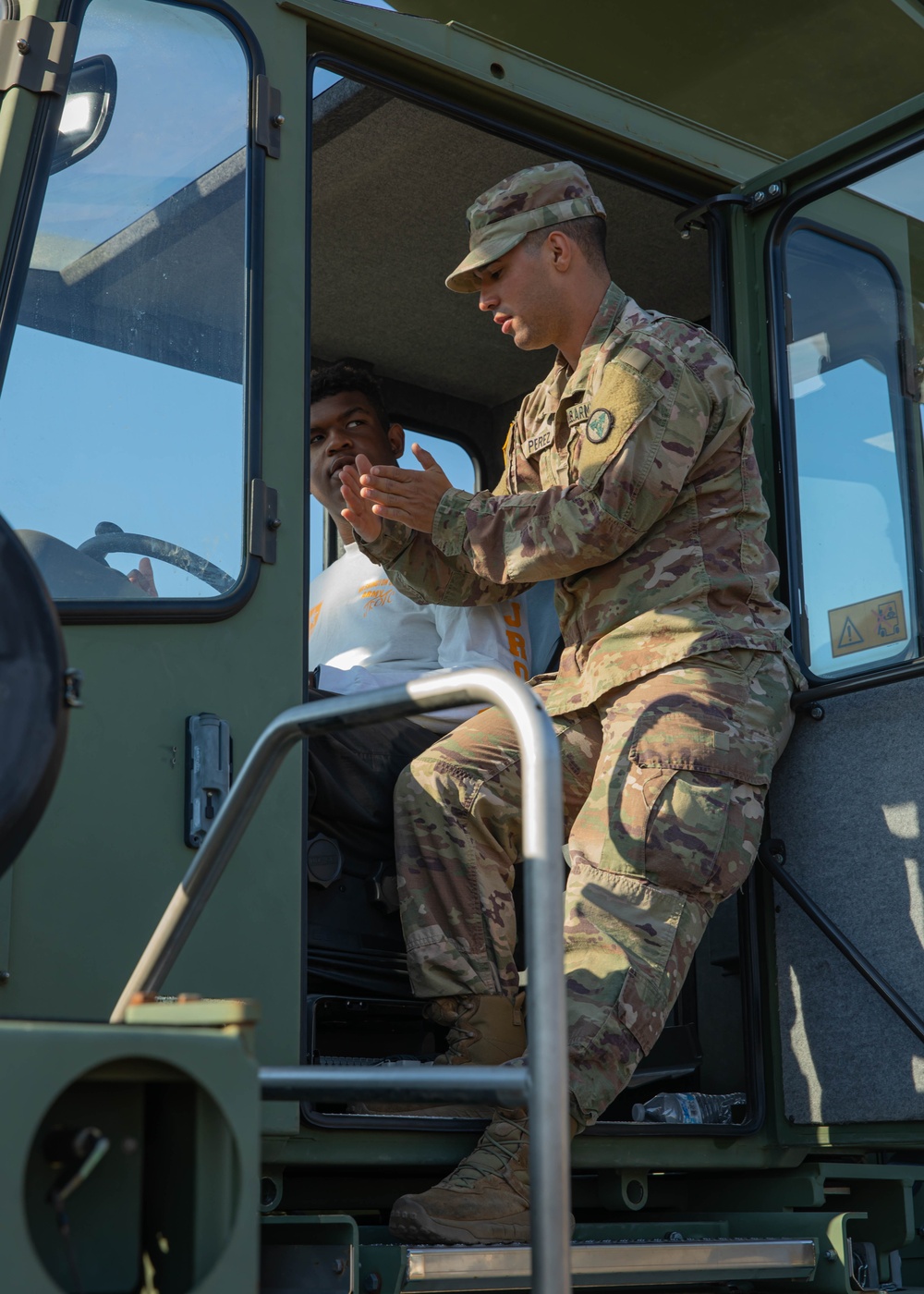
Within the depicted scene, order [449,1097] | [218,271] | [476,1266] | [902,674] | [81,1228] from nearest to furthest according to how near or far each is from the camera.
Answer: [81,1228], [449,1097], [476,1266], [218,271], [902,674]

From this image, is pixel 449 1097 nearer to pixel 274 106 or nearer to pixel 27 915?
pixel 27 915

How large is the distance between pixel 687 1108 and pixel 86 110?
2.09 m

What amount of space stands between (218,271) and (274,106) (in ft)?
1.07

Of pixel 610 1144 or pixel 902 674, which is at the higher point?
pixel 902 674

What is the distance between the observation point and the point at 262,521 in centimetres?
262

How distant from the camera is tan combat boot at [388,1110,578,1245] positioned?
7.63 feet

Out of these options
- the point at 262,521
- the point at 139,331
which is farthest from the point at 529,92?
the point at 262,521

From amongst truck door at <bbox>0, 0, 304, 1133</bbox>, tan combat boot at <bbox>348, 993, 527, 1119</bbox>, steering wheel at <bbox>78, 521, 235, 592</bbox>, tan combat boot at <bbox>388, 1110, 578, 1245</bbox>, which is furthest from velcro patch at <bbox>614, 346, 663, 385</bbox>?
tan combat boot at <bbox>388, 1110, 578, 1245</bbox>

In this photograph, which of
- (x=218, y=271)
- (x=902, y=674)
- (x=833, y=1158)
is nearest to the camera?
(x=218, y=271)

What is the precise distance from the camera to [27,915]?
7.43 ft

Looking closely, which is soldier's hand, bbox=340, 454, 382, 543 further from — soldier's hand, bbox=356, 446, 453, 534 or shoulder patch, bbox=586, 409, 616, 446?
shoulder patch, bbox=586, 409, 616, 446

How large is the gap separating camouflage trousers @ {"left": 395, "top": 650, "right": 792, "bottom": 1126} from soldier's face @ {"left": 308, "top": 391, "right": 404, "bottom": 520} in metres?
1.15

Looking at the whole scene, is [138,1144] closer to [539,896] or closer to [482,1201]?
[539,896]

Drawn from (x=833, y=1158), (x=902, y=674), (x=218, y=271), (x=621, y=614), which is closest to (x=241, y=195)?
(x=218, y=271)
